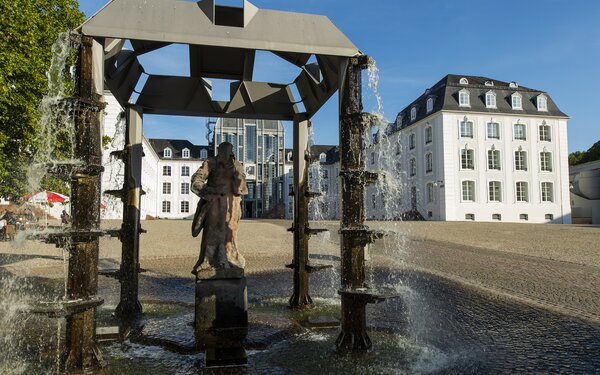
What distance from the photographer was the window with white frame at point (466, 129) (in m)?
42.2

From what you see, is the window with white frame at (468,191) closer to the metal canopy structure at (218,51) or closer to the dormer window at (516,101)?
the dormer window at (516,101)

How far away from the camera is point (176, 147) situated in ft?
251

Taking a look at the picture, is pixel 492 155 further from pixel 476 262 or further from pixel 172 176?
pixel 172 176

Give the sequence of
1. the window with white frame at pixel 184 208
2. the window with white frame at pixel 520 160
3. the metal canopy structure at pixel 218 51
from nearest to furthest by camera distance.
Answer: the metal canopy structure at pixel 218 51
the window with white frame at pixel 520 160
the window with white frame at pixel 184 208

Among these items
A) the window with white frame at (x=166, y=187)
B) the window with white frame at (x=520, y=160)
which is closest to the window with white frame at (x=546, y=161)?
the window with white frame at (x=520, y=160)

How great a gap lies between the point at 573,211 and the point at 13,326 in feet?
162

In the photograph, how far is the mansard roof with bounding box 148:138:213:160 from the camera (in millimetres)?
74688

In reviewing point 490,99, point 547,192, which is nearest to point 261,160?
point 490,99

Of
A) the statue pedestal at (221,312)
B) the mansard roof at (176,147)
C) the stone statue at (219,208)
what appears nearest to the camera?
the statue pedestal at (221,312)

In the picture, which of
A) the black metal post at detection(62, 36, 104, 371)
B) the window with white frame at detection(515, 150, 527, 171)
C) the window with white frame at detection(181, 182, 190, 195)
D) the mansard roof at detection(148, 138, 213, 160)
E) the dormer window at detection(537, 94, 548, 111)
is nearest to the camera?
the black metal post at detection(62, 36, 104, 371)

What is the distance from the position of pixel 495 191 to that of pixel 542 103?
10.5m

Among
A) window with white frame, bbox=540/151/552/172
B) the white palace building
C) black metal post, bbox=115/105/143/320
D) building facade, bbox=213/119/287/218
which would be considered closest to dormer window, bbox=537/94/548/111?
the white palace building

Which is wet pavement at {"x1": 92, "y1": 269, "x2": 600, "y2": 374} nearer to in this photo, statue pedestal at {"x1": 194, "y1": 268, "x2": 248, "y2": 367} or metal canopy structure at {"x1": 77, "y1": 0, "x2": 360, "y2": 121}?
statue pedestal at {"x1": 194, "y1": 268, "x2": 248, "y2": 367}

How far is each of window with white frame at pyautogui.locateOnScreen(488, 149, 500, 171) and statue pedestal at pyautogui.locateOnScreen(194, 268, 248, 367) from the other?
139 feet
